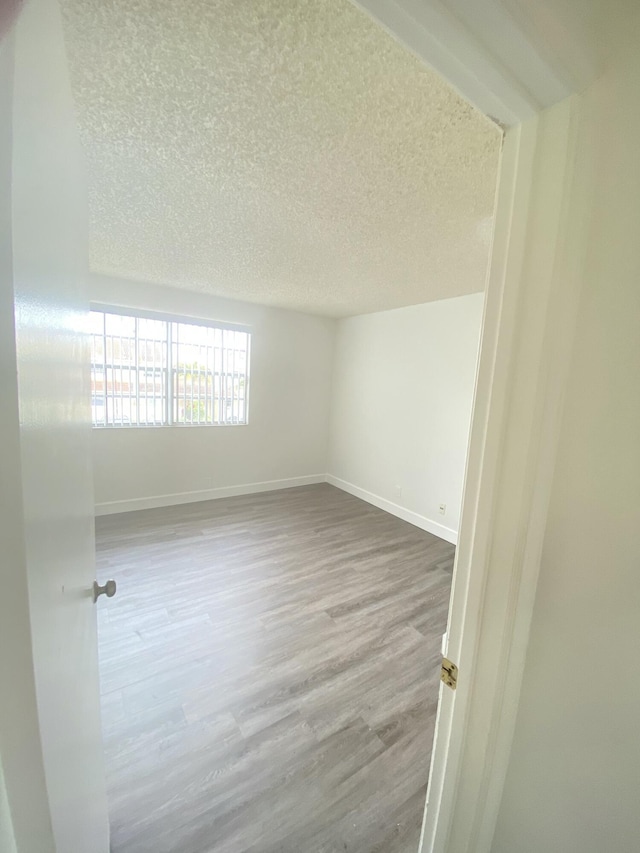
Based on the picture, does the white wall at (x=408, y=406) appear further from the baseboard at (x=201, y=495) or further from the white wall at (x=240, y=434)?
the baseboard at (x=201, y=495)

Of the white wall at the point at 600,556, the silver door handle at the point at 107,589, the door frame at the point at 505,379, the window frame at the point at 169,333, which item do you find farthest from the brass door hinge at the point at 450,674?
the window frame at the point at 169,333

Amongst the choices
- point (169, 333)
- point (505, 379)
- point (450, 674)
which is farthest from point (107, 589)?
point (169, 333)

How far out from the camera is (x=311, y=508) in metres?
3.83

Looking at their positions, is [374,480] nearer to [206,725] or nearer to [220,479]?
[220,479]

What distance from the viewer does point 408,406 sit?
3.62 metres

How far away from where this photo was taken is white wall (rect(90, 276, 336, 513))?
3.35m

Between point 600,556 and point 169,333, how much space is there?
12.7 feet

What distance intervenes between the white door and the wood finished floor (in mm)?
477

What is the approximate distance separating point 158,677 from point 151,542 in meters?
1.46

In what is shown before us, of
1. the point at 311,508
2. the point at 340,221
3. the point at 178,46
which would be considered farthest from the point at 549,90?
the point at 311,508

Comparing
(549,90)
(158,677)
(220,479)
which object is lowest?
(158,677)

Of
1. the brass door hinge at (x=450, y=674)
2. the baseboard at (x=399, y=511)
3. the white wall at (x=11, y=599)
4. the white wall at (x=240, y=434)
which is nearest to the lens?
the white wall at (x=11, y=599)

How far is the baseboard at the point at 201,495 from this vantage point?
3371 millimetres

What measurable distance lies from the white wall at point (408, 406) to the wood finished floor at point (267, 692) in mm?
770
